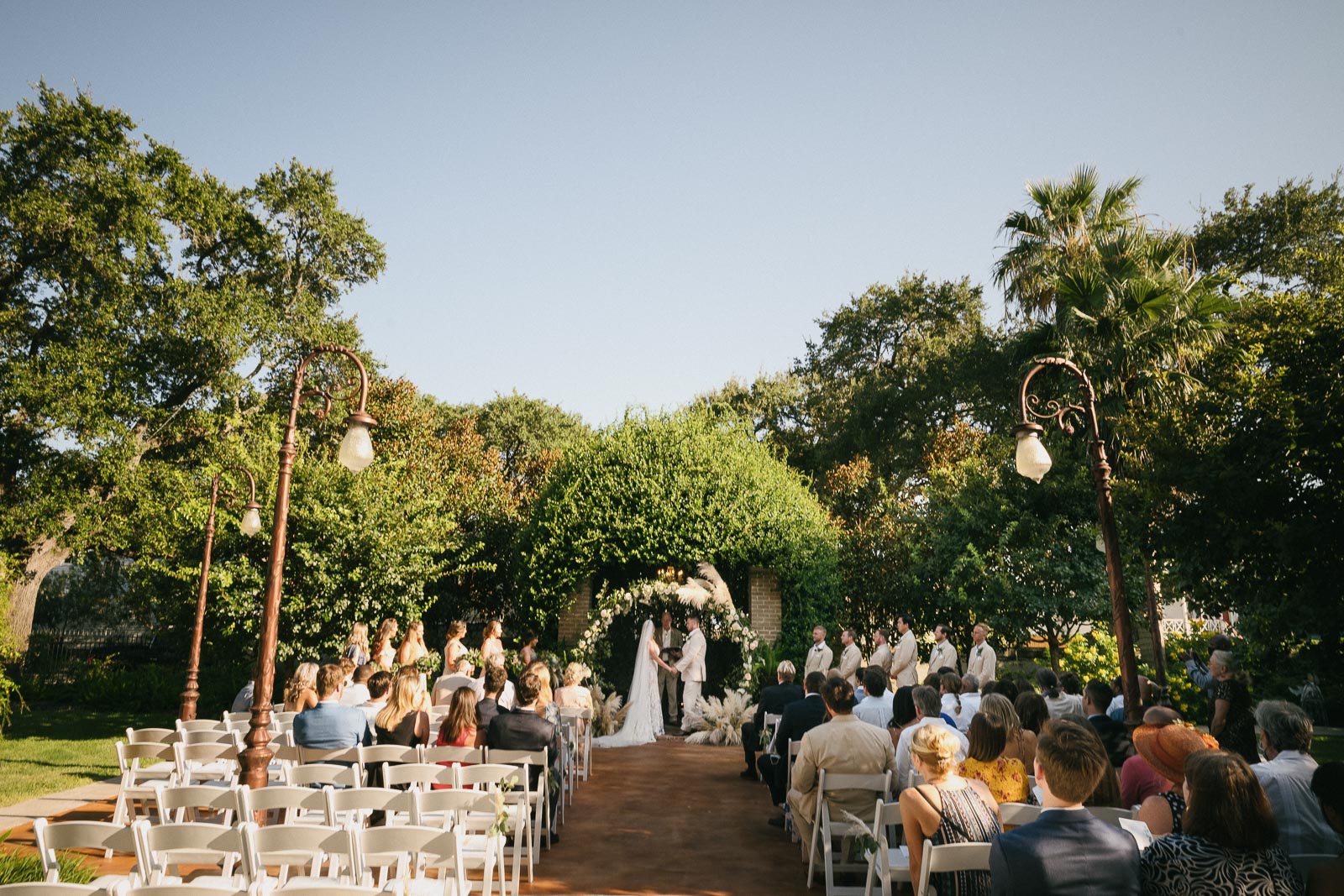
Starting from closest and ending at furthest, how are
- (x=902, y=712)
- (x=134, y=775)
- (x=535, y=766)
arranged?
(x=535, y=766), (x=134, y=775), (x=902, y=712)

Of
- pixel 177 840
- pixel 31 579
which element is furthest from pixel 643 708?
pixel 31 579

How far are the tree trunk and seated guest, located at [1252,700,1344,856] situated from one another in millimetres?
24068

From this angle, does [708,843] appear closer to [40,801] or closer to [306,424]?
[40,801]

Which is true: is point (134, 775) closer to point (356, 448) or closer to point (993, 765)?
point (356, 448)

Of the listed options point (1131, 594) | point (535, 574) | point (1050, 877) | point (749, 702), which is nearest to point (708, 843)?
point (1050, 877)

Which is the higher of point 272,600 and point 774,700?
point 272,600

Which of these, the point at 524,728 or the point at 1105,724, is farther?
A: the point at 524,728

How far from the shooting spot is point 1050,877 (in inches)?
116

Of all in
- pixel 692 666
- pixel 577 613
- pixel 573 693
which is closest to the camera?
pixel 573 693

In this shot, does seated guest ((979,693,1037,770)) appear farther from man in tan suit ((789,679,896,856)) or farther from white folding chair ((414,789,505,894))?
white folding chair ((414,789,505,894))

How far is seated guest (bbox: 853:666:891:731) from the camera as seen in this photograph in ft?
25.1

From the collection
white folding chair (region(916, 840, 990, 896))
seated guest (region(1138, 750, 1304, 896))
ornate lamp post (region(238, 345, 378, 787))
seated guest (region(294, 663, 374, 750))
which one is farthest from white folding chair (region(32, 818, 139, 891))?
seated guest (region(1138, 750, 1304, 896))

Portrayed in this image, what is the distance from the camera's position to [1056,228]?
50.5ft

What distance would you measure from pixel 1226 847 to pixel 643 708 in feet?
38.6
